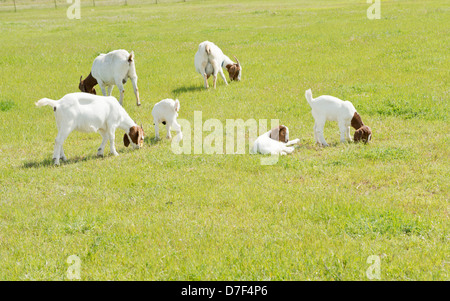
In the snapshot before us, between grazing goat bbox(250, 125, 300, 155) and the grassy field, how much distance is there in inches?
10.6

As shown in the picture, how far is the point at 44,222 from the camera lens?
6.89 metres

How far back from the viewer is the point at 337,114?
9.64 metres

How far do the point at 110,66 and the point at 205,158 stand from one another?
6194 millimetres

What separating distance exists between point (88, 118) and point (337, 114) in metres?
4.98

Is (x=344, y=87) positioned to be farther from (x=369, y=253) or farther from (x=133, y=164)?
(x=369, y=253)

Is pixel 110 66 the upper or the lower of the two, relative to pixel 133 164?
upper

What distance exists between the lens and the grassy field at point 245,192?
5598 millimetres

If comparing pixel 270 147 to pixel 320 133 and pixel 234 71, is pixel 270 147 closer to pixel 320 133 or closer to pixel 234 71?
pixel 320 133

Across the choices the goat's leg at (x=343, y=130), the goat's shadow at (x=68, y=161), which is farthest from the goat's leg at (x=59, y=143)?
the goat's leg at (x=343, y=130)

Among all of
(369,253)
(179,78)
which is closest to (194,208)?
(369,253)

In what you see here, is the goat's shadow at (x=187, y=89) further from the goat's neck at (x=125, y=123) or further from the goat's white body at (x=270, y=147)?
the goat's white body at (x=270, y=147)

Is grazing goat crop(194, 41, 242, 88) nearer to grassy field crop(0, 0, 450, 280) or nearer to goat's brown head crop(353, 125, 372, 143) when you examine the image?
grassy field crop(0, 0, 450, 280)

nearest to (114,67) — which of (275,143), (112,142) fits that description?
(112,142)

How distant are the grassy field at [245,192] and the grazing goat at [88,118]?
0.33m
